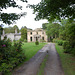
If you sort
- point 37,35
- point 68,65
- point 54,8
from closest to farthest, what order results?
point 68,65
point 54,8
point 37,35

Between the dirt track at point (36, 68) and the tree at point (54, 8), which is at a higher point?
the tree at point (54, 8)

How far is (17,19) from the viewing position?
7203 mm

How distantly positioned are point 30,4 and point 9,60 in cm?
634

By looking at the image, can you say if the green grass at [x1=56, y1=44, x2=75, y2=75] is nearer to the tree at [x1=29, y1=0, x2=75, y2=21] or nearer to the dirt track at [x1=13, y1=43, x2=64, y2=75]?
the dirt track at [x1=13, y1=43, x2=64, y2=75]

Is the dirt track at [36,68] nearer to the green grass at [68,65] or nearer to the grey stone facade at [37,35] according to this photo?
the green grass at [68,65]

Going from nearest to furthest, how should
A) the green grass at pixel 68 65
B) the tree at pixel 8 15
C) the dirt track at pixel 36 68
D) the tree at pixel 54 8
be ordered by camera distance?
1. the dirt track at pixel 36 68
2. the green grass at pixel 68 65
3. the tree at pixel 8 15
4. the tree at pixel 54 8

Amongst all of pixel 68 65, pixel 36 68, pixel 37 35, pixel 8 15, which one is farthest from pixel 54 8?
pixel 37 35

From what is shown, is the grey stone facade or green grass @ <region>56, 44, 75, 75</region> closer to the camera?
green grass @ <region>56, 44, 75, 75</region>

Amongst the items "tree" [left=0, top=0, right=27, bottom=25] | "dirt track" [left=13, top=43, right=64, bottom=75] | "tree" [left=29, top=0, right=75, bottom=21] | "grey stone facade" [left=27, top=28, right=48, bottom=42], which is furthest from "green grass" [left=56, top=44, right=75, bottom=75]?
"grey stone facade" [left=27, top=28, right=48, bottom=42]

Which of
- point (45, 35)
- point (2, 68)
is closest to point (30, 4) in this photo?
point (2, 68)

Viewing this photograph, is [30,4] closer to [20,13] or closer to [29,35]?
[20,13]

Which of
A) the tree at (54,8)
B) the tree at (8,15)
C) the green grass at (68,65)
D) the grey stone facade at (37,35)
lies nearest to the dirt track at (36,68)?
the green grass at (68,65)

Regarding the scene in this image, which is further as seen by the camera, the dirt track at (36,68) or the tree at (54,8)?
the tree at (54,8)

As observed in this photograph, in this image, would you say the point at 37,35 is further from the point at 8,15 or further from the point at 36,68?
the point at 36,68
